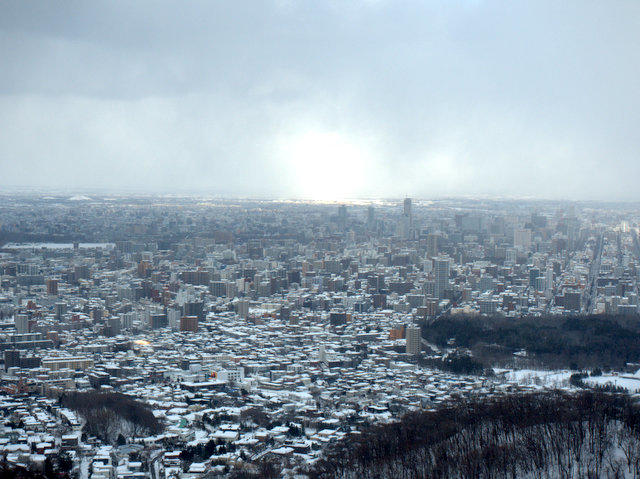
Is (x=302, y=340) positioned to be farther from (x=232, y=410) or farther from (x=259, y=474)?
(x=259, y=474)

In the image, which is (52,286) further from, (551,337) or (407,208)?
(407,208)

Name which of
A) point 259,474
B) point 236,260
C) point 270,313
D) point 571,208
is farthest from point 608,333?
point 571,208

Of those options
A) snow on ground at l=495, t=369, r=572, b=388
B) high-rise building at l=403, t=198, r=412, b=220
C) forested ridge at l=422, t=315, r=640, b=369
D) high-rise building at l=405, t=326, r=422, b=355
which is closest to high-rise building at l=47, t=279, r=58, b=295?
forested ridge at l=422, t=315, r=640, b=369

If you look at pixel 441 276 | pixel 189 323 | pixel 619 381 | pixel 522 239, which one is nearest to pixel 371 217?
pixel 522 239

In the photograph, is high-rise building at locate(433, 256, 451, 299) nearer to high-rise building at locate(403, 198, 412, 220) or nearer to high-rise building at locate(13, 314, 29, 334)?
high-rise building at locate(13, 314, 29, 334)

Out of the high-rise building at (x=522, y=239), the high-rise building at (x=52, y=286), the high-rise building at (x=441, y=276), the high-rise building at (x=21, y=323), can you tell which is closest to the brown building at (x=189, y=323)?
→ the high-rise building at (x=21, y=323)

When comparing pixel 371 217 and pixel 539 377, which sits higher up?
pixel 371 217
